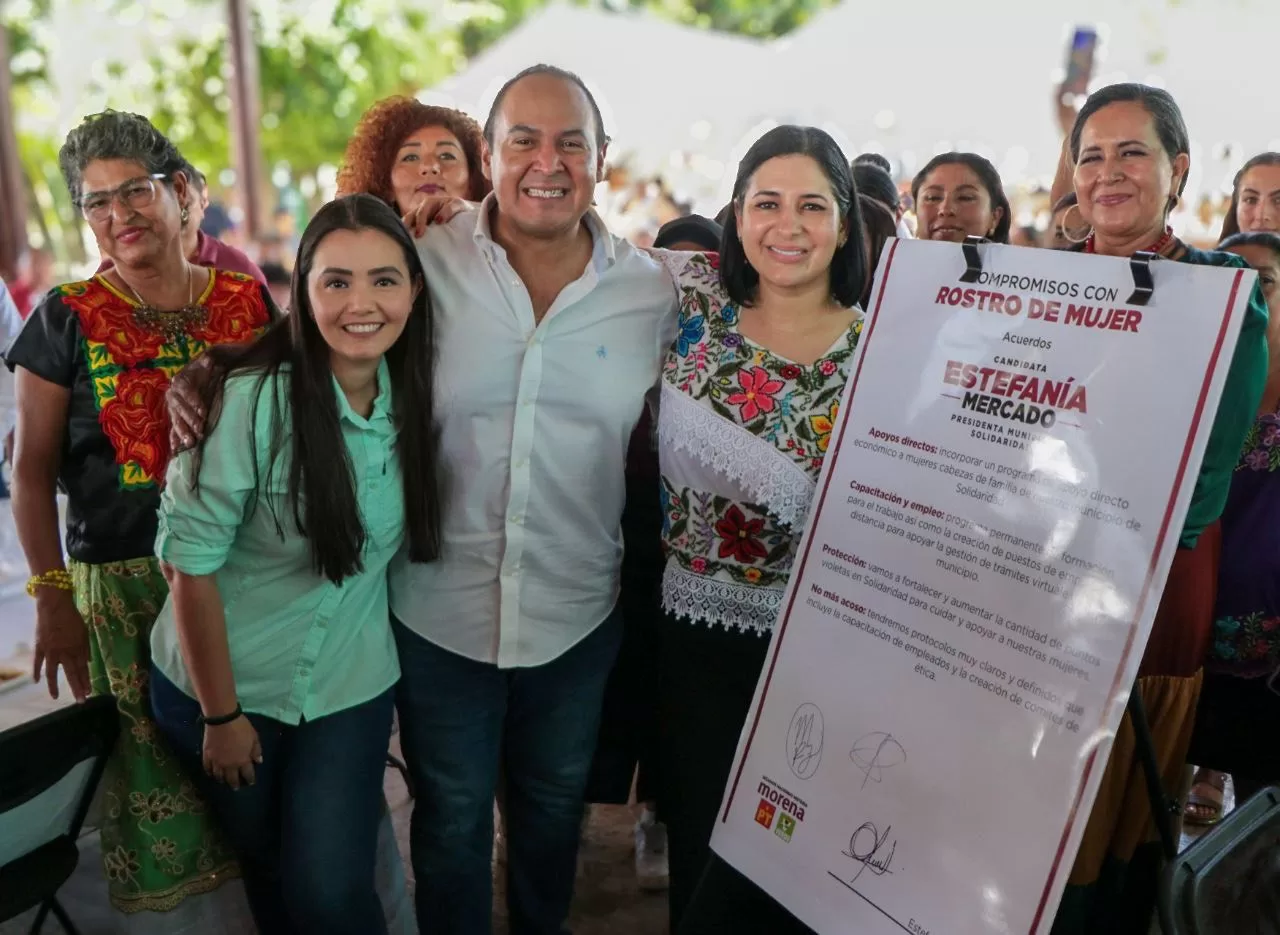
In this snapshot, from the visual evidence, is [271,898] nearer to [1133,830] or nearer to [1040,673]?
[1040,673]

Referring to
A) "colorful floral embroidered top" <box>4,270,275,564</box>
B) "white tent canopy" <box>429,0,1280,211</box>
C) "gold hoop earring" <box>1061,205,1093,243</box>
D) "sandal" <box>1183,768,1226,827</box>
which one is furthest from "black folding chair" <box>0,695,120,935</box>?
"white tent canopy" <box>429,0,1280,211</box>

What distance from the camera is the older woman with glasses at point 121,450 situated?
175 cm

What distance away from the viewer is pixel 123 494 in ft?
5.84

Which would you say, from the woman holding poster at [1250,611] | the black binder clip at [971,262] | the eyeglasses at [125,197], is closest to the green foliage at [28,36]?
the eyeglasses at [125,197]

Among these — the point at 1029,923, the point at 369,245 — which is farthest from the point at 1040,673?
the point at 369,245

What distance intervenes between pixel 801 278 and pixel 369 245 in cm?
70

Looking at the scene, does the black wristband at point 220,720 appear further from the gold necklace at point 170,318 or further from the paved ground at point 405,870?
the gold necklace at point 170,318

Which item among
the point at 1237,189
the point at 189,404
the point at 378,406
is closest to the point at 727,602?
the point at 378,406

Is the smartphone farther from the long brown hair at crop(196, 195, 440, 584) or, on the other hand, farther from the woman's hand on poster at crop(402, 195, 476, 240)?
the long brown hair at crop(196, 195, 440, 584)

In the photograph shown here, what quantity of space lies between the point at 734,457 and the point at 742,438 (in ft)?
0.11

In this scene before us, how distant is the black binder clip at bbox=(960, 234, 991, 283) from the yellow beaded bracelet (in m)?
1.64

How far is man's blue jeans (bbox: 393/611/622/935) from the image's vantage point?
1803 mm

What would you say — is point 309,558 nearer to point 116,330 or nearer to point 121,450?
point 121,450
